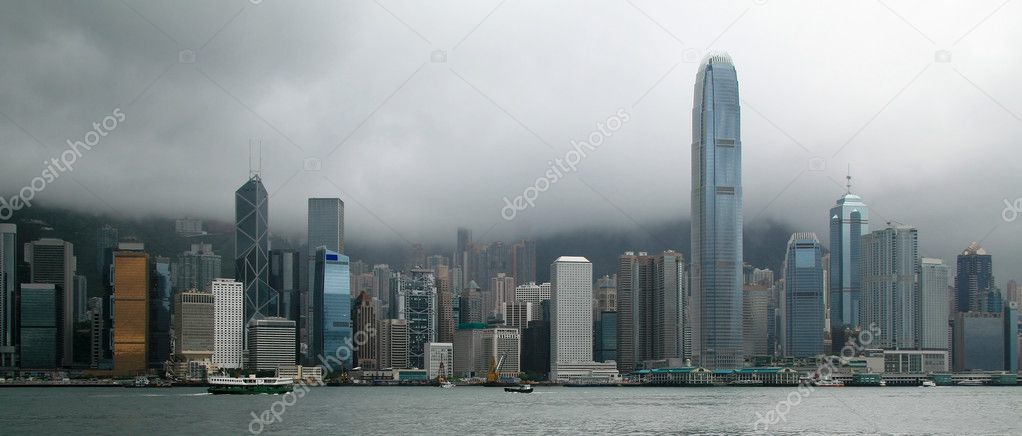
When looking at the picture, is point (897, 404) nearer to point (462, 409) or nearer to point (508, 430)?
point (462, 409)

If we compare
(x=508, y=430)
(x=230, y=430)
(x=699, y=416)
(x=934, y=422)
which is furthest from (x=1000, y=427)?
(x=230, y=430)

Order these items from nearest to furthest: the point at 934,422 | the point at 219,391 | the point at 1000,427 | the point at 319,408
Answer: the point at 1000,427
the point at 934,422
the point at 319,408
the point at 219,391

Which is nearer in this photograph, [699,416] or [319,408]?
[699,416]

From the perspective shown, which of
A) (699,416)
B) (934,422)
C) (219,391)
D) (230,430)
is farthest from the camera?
(219,391)

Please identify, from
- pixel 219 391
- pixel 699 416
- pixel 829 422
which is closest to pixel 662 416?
pixel 699 416

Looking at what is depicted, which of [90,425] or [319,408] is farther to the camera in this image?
[319,408]

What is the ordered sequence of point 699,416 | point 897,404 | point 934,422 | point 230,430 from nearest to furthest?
point 230,430
point 934,422
point 699,416
point 897,404

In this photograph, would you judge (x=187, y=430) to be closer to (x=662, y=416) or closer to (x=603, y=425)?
(x=603, y=425)
